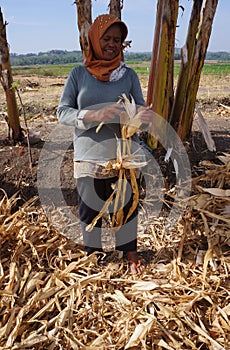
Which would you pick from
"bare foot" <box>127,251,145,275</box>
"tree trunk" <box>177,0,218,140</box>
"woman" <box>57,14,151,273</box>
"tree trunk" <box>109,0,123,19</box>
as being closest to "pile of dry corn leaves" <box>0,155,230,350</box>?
"bare foot" <box>127,251,145,275</box>

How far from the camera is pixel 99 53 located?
5.40ft

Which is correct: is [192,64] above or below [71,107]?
above

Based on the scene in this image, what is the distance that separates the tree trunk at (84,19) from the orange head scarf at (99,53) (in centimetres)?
107

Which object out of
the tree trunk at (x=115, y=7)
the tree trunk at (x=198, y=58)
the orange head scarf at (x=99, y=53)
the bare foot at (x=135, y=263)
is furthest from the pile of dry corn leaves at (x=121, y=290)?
the tree trunk at (x=115, y=7)

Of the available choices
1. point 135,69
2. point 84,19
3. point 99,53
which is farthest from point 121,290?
point 135,69

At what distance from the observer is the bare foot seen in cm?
196

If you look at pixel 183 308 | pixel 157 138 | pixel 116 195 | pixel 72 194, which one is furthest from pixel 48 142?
pixel 183 308

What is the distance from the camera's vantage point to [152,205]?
A: 97.9 inches

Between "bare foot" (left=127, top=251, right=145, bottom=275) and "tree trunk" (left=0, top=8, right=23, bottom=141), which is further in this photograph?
"tree trunk" (left=0, top=8, right=23, bottom=141)

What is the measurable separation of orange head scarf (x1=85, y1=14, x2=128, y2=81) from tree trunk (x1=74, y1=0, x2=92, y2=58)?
107 cm

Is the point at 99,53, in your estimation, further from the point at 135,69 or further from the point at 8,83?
the point at 135,69

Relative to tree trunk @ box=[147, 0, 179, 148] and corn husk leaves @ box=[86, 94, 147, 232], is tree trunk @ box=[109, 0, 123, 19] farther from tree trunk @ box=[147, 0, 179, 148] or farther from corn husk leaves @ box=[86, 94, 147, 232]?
corn husk leaves @ box=[86, 94, 147, 232]

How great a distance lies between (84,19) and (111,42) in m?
1.20

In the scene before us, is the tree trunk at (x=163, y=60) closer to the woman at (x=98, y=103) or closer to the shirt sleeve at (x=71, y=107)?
the woman at (x=98, y=103)
